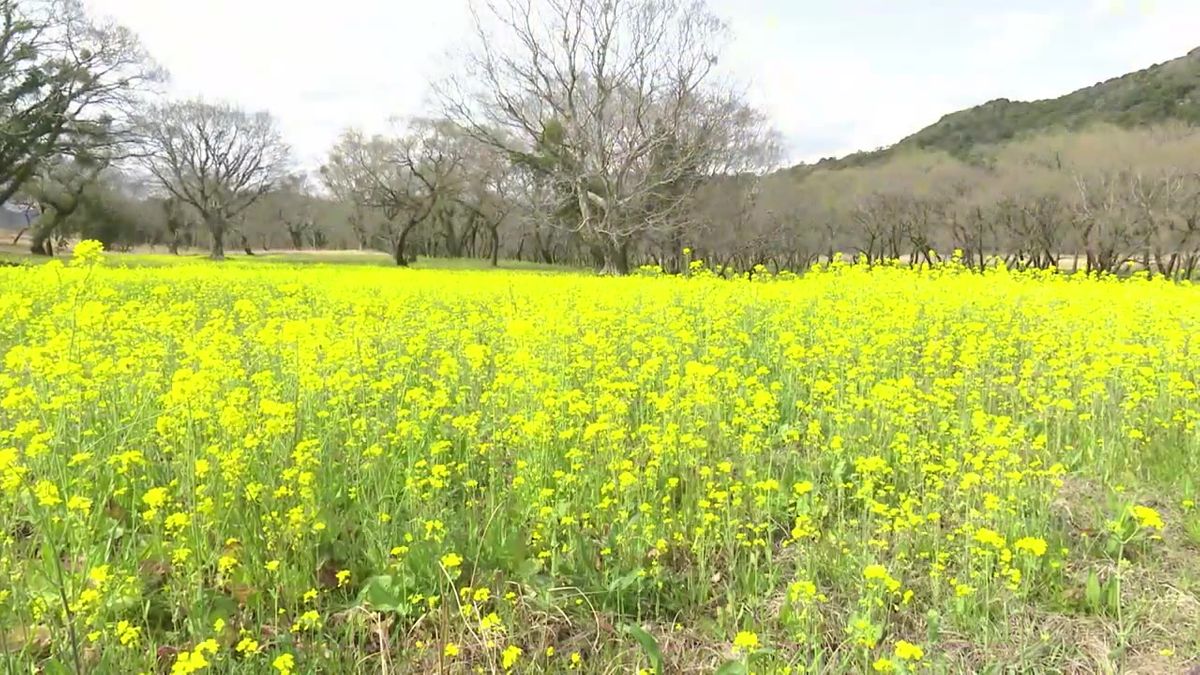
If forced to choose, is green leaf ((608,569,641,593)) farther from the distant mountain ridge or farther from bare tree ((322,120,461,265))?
the distant mountain ridge

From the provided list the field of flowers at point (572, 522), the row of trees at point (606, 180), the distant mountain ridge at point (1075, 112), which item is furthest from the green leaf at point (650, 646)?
the distant mountain ridge at point (1075, 112)

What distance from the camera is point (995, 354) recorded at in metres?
5.39

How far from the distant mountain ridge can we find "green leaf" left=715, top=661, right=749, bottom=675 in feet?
164

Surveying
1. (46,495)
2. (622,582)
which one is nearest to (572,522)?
(622,582)

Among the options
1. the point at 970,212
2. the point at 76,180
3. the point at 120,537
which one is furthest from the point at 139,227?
the point at 120,537

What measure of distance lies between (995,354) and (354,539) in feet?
15.9

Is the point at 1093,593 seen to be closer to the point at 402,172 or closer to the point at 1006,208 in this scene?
the point at 1006,208

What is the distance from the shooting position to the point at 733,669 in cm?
221

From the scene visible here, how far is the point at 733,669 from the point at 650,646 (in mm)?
273

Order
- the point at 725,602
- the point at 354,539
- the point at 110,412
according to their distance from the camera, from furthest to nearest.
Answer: the point at 110,412
the point at 354,539
the point at 725,602

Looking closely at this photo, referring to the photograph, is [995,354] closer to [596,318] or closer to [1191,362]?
[1191,362]

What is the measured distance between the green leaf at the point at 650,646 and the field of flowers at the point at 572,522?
0.06 feet

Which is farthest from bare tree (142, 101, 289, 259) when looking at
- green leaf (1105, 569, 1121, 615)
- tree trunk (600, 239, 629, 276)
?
green leaf (1105, 569, 1121, 615)

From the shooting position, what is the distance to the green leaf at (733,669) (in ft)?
7.21
